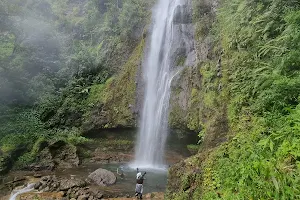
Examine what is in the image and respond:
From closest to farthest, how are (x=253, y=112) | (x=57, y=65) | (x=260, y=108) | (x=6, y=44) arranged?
(x=260, y=108) → (x=253, y=112) → (x=6, y=44) → (x=57, y=65)

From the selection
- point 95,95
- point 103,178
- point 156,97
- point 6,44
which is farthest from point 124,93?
point 6,44

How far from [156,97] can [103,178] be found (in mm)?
5426

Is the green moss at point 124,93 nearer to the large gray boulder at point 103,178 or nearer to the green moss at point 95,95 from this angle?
the green moss at point 95,95

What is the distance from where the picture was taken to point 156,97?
14.9 metres

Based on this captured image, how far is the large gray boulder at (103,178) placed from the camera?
11.6 m

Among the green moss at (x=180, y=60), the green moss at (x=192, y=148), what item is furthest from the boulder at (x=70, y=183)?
the green moss at (x=180, y=60)

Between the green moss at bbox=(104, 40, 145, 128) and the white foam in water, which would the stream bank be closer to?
the white foam in water

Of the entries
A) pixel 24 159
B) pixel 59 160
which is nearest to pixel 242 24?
pixel 59 160

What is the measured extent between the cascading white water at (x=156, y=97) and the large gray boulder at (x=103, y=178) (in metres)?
2.85

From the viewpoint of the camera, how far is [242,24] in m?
9.71

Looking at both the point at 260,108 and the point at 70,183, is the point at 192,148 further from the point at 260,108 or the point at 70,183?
the point at 260,108

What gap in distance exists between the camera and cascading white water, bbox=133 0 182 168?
47.2 ft

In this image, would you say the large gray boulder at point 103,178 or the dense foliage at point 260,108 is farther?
the large gray boulder at point 103,178

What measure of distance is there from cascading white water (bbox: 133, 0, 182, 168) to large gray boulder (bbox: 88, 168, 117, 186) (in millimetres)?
2845
